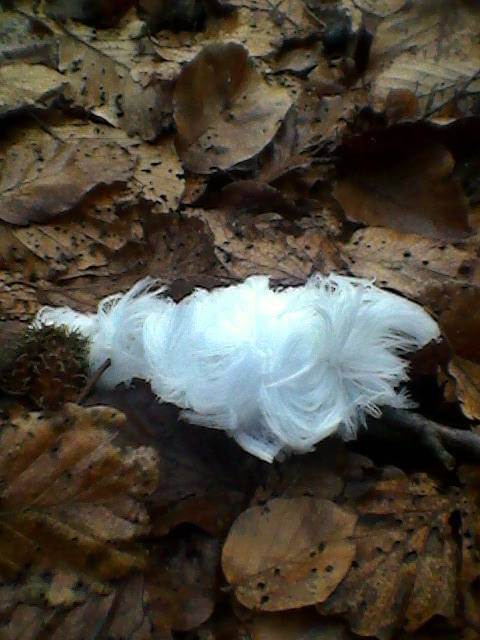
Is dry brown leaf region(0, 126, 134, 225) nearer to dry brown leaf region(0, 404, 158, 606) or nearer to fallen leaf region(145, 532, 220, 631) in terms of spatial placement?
dry brown leaf region(0, 404, 158, 606)

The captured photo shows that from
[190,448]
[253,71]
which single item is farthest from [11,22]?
[190,448]

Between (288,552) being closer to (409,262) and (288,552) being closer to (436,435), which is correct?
(436,435)

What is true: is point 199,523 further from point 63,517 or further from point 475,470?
point 475,470

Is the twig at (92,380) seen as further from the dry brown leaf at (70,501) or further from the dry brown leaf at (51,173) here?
the dry brown leaf at (51,173)

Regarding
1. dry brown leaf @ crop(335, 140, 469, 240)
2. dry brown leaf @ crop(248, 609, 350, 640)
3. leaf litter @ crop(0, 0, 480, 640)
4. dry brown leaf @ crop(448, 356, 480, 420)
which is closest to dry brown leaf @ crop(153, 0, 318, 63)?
leaf litter @ crop(0, 0, 480, 640)

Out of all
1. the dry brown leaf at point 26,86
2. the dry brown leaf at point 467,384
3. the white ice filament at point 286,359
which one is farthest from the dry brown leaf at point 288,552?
the dry brown leaf at point 26,86
